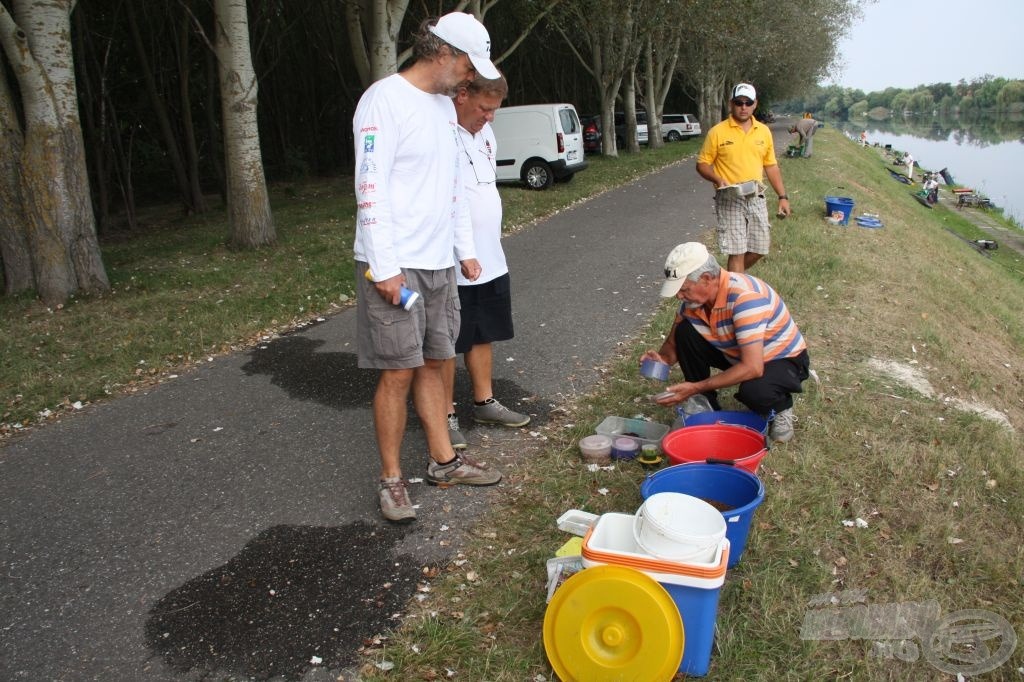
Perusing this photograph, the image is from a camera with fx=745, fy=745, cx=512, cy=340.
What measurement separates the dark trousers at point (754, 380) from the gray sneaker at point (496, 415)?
3.32ft

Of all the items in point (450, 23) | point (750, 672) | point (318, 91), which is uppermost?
point (318, 91)

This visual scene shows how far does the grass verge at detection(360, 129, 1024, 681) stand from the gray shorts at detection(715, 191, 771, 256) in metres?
0.77

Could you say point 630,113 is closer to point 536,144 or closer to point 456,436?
point 536,144

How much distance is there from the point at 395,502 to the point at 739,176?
4.33 m

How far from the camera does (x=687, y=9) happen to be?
20625 millimetres

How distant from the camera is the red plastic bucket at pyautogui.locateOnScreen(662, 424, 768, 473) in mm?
3553

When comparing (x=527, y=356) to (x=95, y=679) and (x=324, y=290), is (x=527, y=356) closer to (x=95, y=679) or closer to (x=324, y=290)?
(x=324, y=290)

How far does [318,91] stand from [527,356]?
71.1ft

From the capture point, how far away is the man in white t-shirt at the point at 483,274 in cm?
376

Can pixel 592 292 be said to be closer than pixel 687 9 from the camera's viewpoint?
Yes

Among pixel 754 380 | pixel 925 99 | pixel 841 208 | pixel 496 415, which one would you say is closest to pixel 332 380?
pixel 496 415

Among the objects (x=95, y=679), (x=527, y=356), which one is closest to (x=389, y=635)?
(x=95, y=679)

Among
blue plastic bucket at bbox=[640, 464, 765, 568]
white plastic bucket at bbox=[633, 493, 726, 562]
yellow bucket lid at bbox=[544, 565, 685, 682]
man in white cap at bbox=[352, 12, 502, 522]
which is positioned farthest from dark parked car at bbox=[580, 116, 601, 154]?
yellow bucket lid at bbox=[544, 565, 685, 682]

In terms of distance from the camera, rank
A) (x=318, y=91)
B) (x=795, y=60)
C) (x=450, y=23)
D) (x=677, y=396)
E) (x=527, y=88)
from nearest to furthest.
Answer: (x=450, y=23) → (x=677, y=396) → (x=318, y=91) → (x=527, y=88) → (x=795, y=60)
